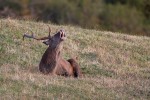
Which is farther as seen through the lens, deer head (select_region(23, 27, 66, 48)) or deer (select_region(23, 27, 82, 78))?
deer (select_region(23, 27, 82, 78))

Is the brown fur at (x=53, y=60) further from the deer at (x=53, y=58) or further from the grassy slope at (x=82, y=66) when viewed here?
the grassy slope at (x=82, y=66)

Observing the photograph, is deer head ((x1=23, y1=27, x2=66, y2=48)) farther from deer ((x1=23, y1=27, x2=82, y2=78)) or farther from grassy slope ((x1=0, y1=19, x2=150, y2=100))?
grassy slope ((x1=0, y1=19, x2=150, y2=100))

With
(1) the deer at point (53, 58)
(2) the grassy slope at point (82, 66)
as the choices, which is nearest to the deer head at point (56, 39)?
(1) the deer at point (53, 58)

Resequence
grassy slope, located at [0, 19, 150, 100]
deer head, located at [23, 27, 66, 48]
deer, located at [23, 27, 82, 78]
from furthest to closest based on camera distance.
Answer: deer, located at [23, 27, 82, 78]
deer head, located at [23, 27, 66, 48]
grassy slope, located at [0, 19, 150, 100]

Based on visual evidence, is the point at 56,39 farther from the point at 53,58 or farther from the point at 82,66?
the point at 82,66

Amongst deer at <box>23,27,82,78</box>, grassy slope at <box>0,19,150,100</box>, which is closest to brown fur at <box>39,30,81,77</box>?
deer at <box>23,27,82,78</box>

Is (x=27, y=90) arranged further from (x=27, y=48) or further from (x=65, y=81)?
(x=27, y=48)

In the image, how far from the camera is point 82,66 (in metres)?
16.5

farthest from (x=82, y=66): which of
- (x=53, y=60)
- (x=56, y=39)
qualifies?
(x=56, y=39)

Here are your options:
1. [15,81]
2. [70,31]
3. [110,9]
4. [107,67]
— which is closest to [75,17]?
[110,9]

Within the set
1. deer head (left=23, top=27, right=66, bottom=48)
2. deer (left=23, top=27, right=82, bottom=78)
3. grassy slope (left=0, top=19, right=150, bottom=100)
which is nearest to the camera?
grassy slope (left=0, top=19, right=150, bottom=100)

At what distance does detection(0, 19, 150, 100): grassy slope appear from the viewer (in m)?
13.0

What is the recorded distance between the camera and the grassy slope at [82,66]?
513 inches

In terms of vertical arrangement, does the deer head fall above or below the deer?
above
